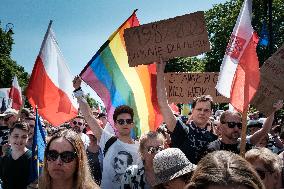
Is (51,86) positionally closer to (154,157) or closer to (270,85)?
(270,85)

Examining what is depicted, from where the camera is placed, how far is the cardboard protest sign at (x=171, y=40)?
5.11 m

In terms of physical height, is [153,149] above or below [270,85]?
below

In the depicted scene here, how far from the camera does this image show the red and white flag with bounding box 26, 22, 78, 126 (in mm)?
5738

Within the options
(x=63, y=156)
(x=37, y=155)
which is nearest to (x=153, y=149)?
(x=63, y=156)

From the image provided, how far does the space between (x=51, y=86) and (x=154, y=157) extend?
3.05 metres

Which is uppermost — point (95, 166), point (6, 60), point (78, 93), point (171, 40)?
point (6, 60)

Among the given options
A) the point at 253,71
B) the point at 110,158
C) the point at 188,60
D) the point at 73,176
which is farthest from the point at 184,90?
the point at 188,60

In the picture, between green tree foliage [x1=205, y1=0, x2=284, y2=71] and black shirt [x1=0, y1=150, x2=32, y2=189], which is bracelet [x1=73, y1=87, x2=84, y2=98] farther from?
green tree foliage [x1=205, y1=0, x2=284, y2=71]

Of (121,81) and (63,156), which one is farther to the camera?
(121,81)

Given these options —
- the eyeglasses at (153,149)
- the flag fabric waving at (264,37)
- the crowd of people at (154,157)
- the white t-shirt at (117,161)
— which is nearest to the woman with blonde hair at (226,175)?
the crowd of people at (154,157)

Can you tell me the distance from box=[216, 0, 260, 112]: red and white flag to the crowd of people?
28cm

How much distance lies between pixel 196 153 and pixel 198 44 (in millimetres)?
1613

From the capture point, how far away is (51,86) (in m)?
5.93

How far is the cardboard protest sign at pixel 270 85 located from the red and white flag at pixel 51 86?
2.48 m
